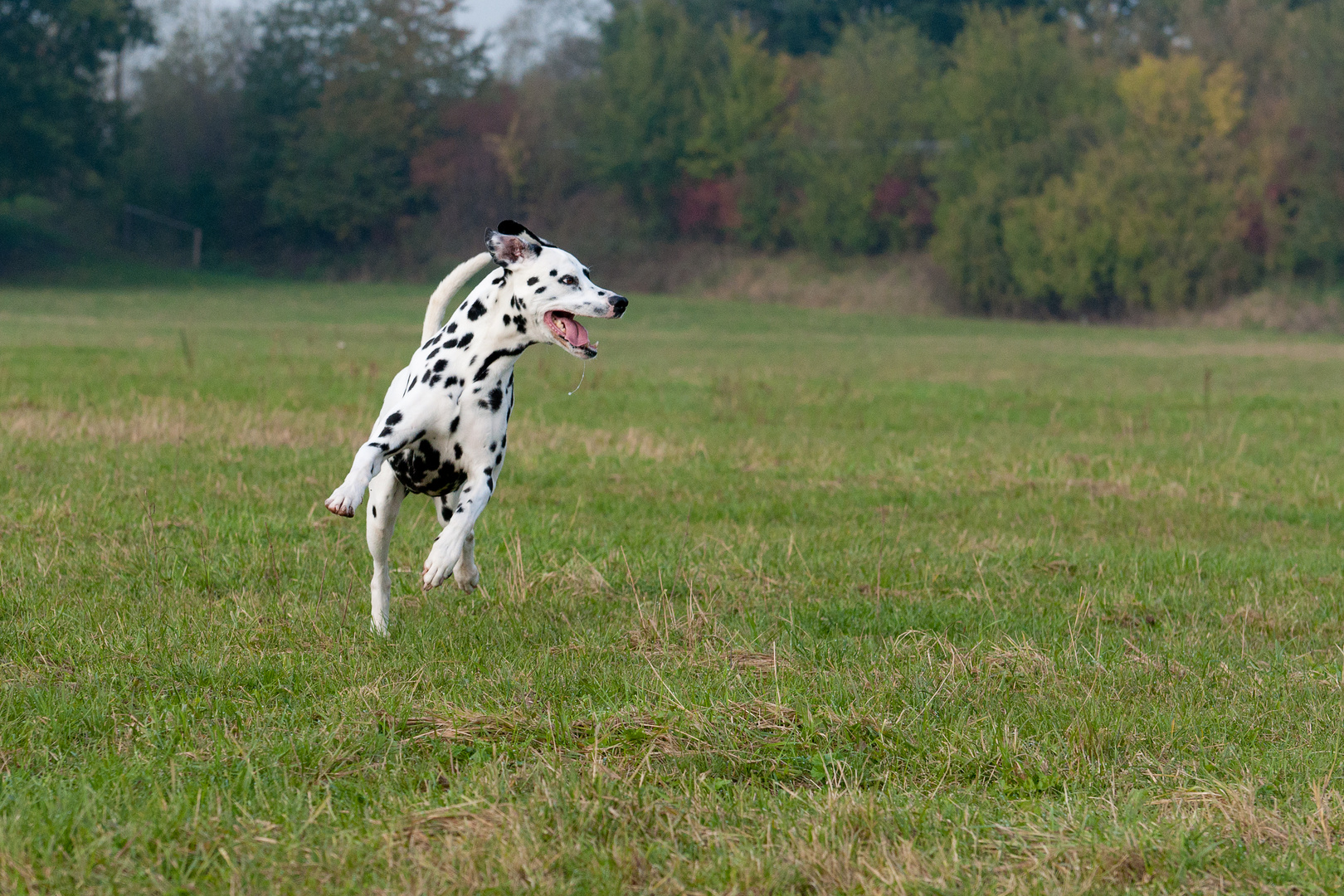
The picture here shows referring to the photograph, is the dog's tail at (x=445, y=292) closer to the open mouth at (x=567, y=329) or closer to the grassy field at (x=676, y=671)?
the open mouth at (x=567, y=329)

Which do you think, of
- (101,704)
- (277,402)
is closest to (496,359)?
(101,704)

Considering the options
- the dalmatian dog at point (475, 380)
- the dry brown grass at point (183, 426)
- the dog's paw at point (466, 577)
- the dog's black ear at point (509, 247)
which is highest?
the dog's black ear at point (509, 247)

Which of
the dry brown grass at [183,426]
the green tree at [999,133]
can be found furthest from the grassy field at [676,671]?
the green tree at [999,133]

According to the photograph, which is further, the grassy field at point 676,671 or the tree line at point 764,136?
the tree line at point 764,136

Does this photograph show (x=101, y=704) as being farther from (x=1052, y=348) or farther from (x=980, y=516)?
(x=1052, y=348)

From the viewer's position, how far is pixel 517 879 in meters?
4.11

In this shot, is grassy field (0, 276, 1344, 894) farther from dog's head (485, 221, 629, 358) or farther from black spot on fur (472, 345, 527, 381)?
dog's head (485, 221, 629, 358)

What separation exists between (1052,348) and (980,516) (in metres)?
29.1

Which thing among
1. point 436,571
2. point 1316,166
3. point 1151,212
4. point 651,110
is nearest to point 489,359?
point 436,571

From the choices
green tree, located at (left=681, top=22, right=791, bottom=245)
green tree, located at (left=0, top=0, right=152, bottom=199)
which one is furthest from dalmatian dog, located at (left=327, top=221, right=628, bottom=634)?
green tree, located at (left=681, top=22, right=791, bottom=245)

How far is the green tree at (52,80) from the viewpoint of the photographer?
2477 inches

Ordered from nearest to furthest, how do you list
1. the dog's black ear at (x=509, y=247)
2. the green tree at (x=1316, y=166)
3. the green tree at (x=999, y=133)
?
the dog's black ear at (x=509, y=247) → the green tree at (x=1316, y=166) → the green tree at (x=999, y=133)

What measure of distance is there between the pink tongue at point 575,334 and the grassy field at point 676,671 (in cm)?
146

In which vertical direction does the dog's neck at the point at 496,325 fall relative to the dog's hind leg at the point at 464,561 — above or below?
above
